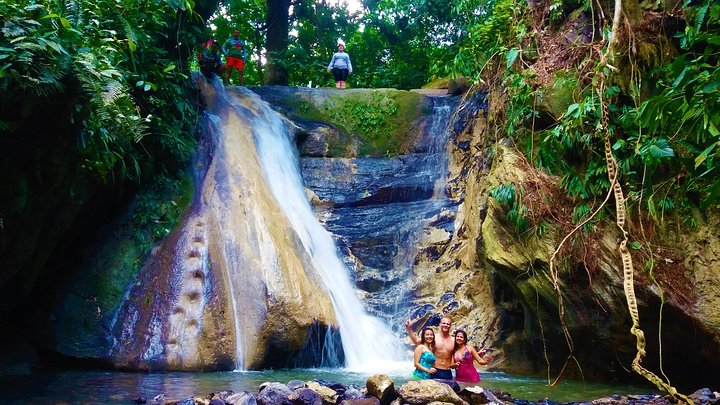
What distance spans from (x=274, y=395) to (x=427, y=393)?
4.18ft

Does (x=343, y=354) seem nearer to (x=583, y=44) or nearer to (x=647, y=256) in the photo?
(x=647, y=256)

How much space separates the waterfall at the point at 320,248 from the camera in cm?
898

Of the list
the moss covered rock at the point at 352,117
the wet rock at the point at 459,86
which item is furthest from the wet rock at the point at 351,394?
the wet rock at the point at 459,86

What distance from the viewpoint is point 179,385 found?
6551mm

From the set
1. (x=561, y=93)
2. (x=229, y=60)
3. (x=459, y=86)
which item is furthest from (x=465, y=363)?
(x=229, y=60)

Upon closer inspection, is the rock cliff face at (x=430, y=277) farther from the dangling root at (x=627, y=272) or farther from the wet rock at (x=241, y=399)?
the wet rock at (x=241, y=399)

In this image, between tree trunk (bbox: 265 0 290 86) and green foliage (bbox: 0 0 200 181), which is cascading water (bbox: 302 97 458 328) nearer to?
green foliage (bbox: 0 0 200 181)

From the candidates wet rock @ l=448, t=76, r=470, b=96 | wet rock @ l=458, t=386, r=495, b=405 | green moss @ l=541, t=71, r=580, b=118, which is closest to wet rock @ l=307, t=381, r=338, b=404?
wet rock @ l=458, t=386, r=495, b=405

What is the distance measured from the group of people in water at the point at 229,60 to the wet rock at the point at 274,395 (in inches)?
315

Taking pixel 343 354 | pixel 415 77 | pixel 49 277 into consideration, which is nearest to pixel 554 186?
pixel 343 354

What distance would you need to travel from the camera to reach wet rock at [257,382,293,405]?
5.14 metres

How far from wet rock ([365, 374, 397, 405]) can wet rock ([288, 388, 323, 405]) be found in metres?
0.46

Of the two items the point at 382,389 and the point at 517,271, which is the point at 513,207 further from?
the point at 382,389

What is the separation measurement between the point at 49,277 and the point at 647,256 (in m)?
7.50
